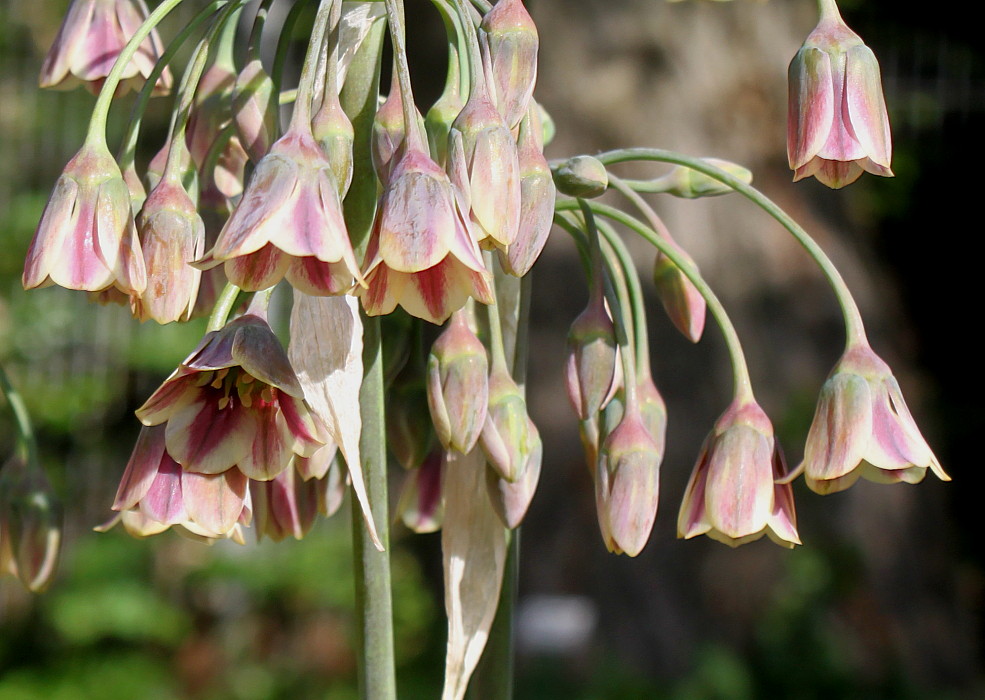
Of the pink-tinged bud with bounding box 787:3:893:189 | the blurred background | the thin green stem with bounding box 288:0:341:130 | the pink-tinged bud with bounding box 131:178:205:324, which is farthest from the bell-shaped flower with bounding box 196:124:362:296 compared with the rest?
the blurred background

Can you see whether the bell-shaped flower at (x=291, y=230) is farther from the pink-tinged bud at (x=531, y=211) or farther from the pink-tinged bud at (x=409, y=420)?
the pink-tinged bud at (x=409, y=420)

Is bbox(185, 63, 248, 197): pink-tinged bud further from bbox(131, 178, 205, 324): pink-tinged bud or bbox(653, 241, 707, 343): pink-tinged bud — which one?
bbox(653, 241, 707, 343): pink-tinged bud

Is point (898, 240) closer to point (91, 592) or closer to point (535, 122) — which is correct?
point (91, 592)

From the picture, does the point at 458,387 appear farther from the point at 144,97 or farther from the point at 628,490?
the point at 144,97


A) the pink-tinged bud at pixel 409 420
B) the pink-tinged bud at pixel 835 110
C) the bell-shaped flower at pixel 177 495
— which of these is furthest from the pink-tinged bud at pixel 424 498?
the pink-tinged bud at pixel 835 110

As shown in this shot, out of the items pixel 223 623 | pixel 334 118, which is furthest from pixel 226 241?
pixel 223 623
